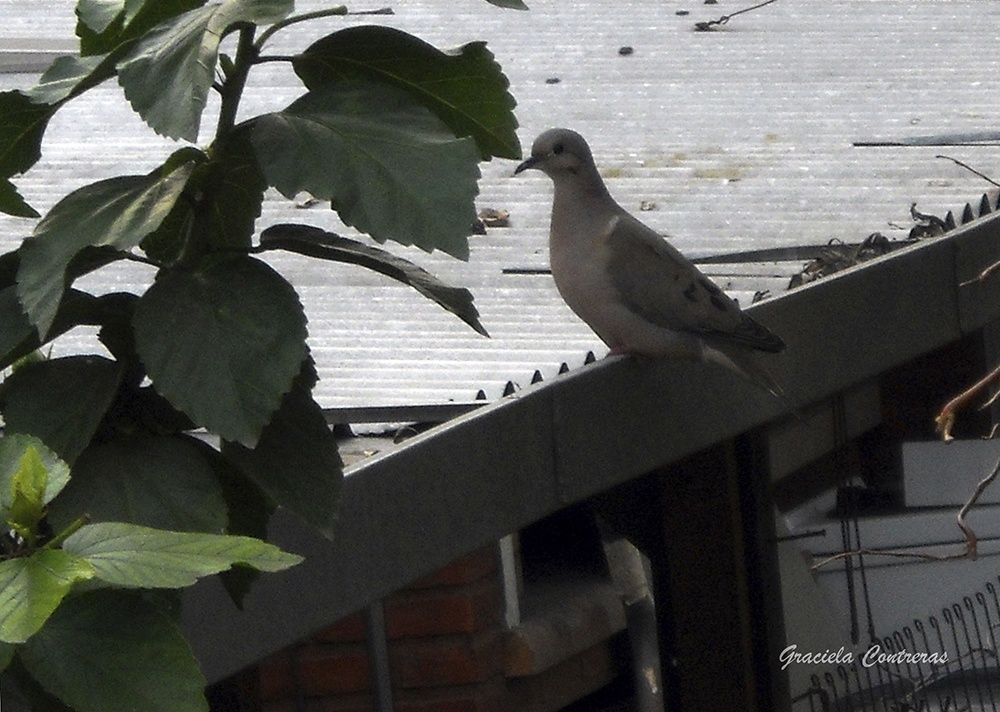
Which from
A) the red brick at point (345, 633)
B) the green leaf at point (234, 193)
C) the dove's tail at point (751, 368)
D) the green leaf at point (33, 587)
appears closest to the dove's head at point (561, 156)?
the dove's tail at point (751, 368)

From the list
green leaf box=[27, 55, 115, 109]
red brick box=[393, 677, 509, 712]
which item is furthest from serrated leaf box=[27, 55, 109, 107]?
red brick box=[393, 677, 509, 712]

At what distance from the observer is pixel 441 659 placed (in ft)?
14.8

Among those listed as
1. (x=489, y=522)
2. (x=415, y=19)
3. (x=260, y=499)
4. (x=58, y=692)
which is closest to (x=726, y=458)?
(x=489, y=522)

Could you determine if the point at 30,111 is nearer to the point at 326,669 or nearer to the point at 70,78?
the point at 70,78

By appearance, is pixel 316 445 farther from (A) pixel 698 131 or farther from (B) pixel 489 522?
(A) pixel 698 131

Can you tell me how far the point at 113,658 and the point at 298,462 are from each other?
0.88 ft

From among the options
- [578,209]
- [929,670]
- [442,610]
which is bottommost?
[929,670]

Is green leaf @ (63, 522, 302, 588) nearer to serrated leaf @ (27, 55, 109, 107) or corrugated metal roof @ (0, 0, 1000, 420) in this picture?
serrated leaf @ (27, 55, 109, 107)

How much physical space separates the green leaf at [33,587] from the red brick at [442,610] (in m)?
3.53

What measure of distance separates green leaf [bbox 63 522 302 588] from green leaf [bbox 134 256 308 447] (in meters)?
0.14

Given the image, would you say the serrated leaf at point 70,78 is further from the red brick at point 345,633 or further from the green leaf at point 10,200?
the red brick at point 345,633

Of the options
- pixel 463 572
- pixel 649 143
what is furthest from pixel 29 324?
pixel 463 572

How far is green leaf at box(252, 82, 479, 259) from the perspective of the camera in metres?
1.12

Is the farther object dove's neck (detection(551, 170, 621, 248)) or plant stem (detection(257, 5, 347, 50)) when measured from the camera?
dove's neck (detection(551, 170, 621, 248))
